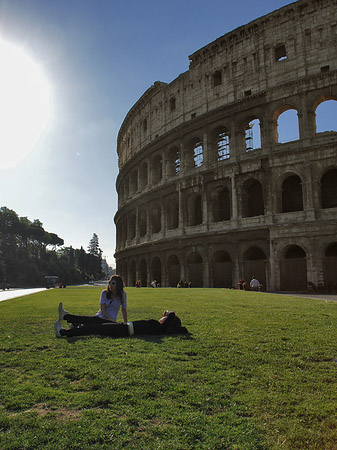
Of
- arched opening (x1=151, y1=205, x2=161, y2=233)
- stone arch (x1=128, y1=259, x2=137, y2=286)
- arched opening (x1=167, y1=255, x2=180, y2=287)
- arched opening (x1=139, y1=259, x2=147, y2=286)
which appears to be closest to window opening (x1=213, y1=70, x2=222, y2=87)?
arched opening (x1=151, y1=205, x2=161, y2=233)

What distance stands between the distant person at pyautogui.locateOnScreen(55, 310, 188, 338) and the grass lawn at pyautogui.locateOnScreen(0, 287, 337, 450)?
159mm

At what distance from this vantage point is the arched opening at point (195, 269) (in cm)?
2871

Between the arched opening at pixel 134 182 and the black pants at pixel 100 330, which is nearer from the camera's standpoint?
the black pants at pixel 100 330

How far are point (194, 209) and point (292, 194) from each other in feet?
27.5

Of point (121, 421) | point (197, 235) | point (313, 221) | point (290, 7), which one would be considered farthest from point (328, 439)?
point (290, 7)

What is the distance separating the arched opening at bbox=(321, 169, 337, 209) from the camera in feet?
81.5

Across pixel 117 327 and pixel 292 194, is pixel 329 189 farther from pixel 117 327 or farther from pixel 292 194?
pixel 117 327

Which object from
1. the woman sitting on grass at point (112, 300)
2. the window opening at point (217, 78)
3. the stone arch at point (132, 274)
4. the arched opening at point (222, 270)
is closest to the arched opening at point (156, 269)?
the stone arch at point (132, 274)

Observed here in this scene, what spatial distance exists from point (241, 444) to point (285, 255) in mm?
23820

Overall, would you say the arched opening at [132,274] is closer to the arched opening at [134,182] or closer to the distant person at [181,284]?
the arched opening at [134,182]

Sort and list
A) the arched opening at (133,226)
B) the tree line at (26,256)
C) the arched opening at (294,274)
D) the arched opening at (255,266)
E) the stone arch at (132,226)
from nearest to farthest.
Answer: the arched opening at (294,274), the arched opening at (255,266), the stone arch at (132,226), the arched opening at (133,226), the tree line at (26,256)

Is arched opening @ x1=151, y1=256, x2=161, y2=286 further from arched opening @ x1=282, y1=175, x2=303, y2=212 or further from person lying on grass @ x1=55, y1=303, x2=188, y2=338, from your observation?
person lying on grass @ x1=55, y1=303, x2=188, y2=338

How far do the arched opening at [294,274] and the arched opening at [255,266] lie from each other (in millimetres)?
1367

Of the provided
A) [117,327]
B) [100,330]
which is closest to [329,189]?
[117,327]
